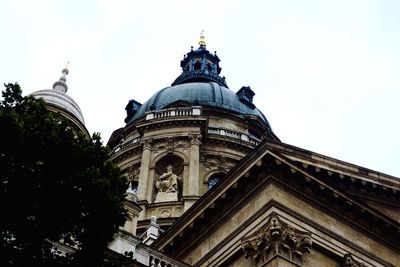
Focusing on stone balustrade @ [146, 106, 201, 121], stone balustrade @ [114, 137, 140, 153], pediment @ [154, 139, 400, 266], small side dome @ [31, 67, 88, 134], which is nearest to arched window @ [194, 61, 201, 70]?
stone balustrade @ [146, 106, 201, 121]

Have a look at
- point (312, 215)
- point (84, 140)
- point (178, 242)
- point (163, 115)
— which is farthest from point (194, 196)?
point (84, 140)

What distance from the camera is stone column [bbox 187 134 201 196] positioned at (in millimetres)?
38156

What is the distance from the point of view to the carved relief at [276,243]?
1831 cm

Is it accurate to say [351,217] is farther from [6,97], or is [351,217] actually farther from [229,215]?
[6,97]

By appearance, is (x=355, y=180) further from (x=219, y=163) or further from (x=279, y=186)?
(x=219, y=163)

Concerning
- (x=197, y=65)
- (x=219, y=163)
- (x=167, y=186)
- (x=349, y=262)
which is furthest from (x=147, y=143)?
(x=349, y=262)

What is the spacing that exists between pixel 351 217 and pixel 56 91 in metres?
20.3

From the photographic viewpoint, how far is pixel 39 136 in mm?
12836

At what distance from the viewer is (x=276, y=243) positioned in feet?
60.2

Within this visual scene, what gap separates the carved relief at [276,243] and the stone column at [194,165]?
18881mm

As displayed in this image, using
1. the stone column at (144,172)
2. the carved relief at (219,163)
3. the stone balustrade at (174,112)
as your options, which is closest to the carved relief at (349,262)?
the stone column at (144,172)

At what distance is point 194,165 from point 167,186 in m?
2.06

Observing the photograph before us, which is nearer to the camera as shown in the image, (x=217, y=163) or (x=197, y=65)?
(x=217, y=163)

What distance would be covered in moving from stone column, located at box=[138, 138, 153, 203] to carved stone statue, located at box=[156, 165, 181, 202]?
0.74 meters
